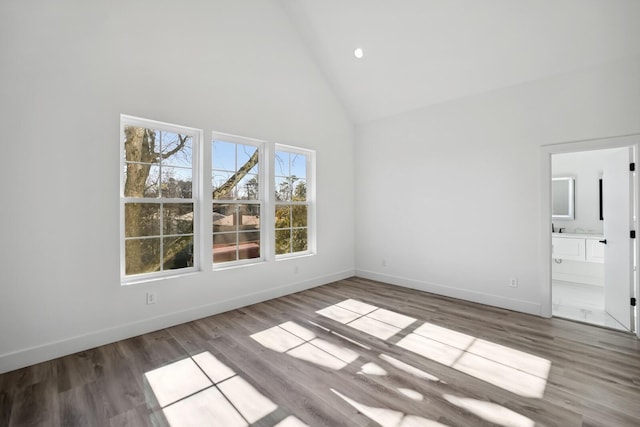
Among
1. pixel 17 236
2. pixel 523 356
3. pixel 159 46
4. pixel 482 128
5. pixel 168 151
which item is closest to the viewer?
pixel 17 236

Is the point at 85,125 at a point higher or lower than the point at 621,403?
higher

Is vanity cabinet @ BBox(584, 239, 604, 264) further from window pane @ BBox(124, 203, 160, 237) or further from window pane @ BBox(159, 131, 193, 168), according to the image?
window pane @ BBox(124, 203, 160, 237)

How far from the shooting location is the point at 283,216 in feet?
15.2

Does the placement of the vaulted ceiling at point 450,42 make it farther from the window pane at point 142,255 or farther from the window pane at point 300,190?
the window pane at point 142,255

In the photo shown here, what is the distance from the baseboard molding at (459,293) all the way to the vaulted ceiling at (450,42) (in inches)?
110

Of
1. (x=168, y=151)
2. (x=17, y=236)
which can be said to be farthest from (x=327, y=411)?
(x=168, y=151)

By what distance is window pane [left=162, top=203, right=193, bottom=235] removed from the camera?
3375mm

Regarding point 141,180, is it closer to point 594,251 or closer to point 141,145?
point 141,145

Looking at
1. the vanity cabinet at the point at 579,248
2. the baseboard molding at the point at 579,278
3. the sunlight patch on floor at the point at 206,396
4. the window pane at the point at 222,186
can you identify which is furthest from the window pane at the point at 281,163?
the baseboard molding at the point at 579,278

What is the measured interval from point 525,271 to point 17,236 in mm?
5298

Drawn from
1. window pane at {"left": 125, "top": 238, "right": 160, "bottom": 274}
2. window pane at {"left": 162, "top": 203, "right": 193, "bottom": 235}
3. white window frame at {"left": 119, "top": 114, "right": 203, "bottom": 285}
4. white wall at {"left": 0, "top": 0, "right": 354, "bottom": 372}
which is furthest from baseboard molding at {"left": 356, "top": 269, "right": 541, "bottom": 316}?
window pane at {"left": 125, "top": 238, "right": 160, "bottom": 274}

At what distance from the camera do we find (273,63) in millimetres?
4234

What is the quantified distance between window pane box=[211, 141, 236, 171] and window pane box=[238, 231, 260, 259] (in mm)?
941

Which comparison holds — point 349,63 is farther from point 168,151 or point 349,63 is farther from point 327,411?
point 327,411
